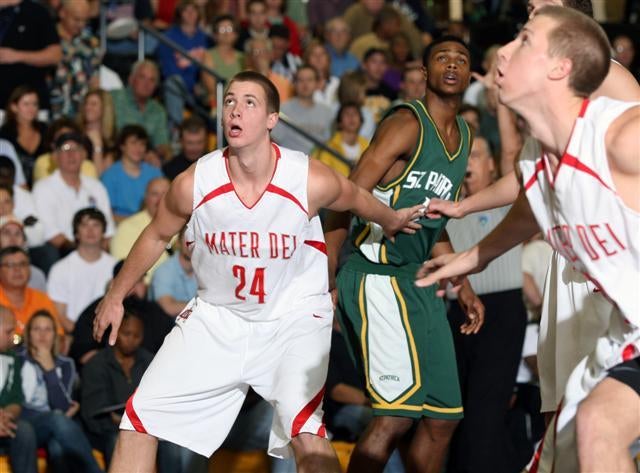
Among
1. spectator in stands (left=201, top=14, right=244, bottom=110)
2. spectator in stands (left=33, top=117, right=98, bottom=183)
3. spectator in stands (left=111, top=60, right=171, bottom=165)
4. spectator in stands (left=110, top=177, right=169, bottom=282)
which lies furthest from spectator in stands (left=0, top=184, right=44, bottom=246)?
spectator in stands (left=201, top=14, right=244, bottom=110)

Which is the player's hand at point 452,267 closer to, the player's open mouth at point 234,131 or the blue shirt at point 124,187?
the player's open mouth at point 234,131

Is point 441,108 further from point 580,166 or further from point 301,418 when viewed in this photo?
point 580,166

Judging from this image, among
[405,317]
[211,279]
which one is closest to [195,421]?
[211,279]

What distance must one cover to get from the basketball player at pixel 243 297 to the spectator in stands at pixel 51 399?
2.05 m

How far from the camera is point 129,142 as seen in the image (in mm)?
11047

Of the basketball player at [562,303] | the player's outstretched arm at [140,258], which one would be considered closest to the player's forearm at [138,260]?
the player's outstretched arm at [140,258]

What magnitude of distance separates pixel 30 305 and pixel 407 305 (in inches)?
132

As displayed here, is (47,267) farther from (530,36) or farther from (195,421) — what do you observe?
(530,36)

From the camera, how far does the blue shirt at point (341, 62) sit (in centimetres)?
1361

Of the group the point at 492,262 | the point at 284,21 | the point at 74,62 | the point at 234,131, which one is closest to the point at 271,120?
the point at 234,131

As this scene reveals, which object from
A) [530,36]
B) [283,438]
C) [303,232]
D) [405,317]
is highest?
[530,36]

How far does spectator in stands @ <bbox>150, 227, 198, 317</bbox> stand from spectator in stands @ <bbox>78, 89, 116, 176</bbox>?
80.6 inches

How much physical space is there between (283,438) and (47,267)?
4.26 m

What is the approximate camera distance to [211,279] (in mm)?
6375
